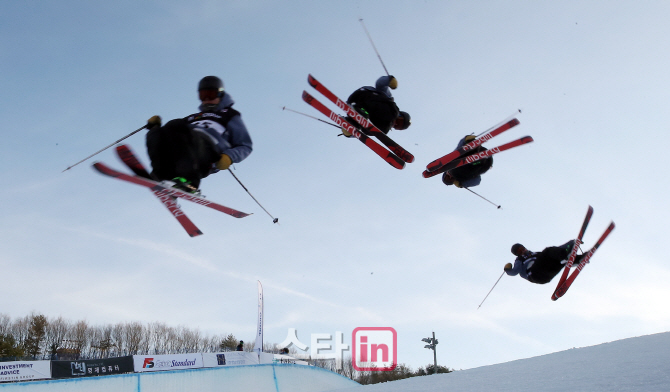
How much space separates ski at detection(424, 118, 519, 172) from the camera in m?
7.90

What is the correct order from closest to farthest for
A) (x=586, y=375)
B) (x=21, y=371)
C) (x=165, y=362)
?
1. (x=586, y=375)
2. (x=21, y=371)
3. (x=165, y=362)

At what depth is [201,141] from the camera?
471 cm

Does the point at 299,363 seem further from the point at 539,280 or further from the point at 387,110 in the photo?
the point at 387,110

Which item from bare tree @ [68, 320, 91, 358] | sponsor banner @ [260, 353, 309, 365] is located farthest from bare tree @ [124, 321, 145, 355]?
sponsor banner @ [260, 353, 309, 365]

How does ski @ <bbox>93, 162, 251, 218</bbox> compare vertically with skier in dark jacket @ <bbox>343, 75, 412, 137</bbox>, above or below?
below

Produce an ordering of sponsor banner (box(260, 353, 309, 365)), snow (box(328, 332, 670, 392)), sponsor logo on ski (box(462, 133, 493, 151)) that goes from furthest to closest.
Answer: sponsor banner (box(260, 353, 309, 365)), sponsor logo on ski (box(462, 133, 493, 151)), snow (box(328, 332, 670, 392))

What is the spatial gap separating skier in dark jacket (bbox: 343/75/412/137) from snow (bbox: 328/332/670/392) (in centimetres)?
368

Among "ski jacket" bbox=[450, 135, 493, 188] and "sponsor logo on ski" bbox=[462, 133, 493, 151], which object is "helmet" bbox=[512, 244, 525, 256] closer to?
"ski jacket" bbox=[450, 135, 493, 188]

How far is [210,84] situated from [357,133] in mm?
2765

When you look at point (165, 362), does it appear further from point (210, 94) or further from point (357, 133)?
point (210, 94)

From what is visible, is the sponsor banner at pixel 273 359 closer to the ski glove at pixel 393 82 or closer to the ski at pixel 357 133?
the ski at pixel 357 133

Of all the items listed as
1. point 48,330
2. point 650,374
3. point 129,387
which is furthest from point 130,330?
point 650,374

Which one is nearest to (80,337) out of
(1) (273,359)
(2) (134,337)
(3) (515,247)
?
(2) (134,337)

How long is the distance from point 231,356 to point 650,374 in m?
16.5
